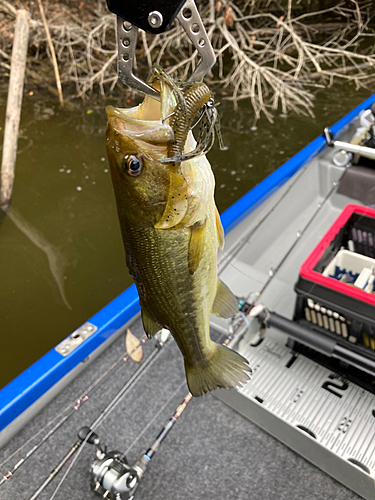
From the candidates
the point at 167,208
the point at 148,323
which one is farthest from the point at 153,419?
the point at 167,208

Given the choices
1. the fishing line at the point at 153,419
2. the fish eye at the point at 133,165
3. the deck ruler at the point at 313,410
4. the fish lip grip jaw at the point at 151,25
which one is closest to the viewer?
the fish lip grip jaw at the point at 151,25

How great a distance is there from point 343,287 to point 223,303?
0.91 metres

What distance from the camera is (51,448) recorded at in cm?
180

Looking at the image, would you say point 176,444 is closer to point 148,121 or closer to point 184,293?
point 184,293

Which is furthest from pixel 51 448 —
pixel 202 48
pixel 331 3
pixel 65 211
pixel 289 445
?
pixel 331 3

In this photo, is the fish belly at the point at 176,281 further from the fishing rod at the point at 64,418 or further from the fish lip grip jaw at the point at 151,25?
the fishing rod at the point at 64,418

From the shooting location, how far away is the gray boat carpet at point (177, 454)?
5.42ft

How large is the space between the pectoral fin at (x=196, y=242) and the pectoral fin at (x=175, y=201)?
0.05 m

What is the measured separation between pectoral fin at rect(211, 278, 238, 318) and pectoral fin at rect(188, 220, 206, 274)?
0.62ft

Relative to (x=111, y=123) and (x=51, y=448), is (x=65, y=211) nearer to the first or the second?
(x=51, y=448)

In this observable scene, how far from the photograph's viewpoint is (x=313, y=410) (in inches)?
69.9

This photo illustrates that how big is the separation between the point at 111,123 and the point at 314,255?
1.44 m

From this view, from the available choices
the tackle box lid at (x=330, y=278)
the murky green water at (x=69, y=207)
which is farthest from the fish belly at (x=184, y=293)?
the murky green water at (x=69, y=207)

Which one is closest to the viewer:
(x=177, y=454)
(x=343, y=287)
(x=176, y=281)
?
(x=176, y=281)
